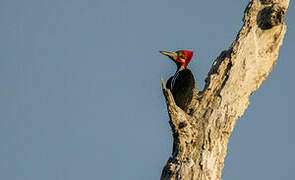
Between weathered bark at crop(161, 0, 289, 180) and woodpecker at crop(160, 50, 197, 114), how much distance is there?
7.1 inches

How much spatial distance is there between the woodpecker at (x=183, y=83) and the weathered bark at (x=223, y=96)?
181 millimetres

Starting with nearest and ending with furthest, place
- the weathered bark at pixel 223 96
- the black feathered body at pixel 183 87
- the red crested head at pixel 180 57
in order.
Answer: the weathered bark at pixel 223 96 < the black feathered body at pixel 183 87 < the red crested head at pixel 180 57

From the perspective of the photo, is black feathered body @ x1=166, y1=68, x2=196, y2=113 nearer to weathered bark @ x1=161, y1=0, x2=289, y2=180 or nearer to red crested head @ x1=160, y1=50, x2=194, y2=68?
weathered bark @ x1=161, y1=0, x2=289, y2=180

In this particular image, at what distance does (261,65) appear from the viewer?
5973 mm

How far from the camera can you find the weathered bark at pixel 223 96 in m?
5.23

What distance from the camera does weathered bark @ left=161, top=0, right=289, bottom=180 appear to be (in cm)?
523

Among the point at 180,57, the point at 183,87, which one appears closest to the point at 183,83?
the point at 183,87

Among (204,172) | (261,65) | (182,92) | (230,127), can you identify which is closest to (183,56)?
(182,92)

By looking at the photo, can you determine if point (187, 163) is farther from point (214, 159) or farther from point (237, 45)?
point (237, 45)

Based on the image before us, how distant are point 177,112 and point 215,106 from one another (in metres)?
0.62

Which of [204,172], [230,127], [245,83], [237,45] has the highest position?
[237,45]

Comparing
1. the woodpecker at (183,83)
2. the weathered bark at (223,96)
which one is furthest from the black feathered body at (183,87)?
the weathered bark at (223,96)

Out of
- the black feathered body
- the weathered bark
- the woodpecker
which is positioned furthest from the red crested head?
the weathered bark

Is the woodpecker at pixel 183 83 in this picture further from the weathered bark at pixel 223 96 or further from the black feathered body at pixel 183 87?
the weathered bark at pixel 223 96
